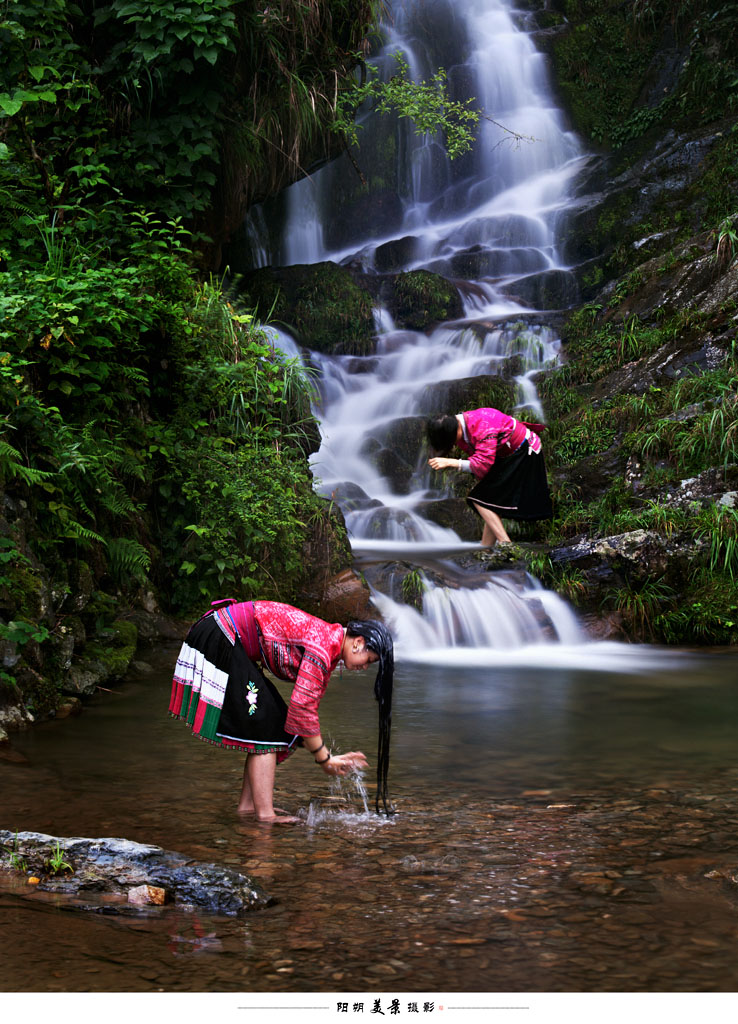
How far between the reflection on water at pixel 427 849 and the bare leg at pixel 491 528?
3727 millimetres

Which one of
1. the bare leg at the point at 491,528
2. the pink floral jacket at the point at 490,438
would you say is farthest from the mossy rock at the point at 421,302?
the pink floral jacket at the point at 490,438

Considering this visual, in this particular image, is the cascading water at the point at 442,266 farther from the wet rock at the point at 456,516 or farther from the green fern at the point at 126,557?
the green fern at the point at 126,557

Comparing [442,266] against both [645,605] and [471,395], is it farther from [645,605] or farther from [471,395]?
[645,605]

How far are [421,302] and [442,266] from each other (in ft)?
7.91

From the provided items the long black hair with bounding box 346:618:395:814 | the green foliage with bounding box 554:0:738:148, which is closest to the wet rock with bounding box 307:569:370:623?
the long black hair with bounding box 346:618:395:814

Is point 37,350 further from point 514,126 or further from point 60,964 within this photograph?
point 514,126

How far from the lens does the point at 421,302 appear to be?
49.6 feet

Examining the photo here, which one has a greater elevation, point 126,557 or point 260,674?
point 126,557

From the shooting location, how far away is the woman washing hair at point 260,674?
3648 mm

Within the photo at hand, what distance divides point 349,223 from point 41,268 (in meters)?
12.7

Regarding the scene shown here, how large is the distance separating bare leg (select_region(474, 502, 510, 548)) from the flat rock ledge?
6.88m

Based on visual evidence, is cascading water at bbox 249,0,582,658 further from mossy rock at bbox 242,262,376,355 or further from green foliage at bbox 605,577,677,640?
green foliage at bbox 605,577,677,640

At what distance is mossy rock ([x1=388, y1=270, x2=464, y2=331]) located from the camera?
593 inches

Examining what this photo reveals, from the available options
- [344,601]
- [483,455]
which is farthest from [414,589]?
[483,455]
